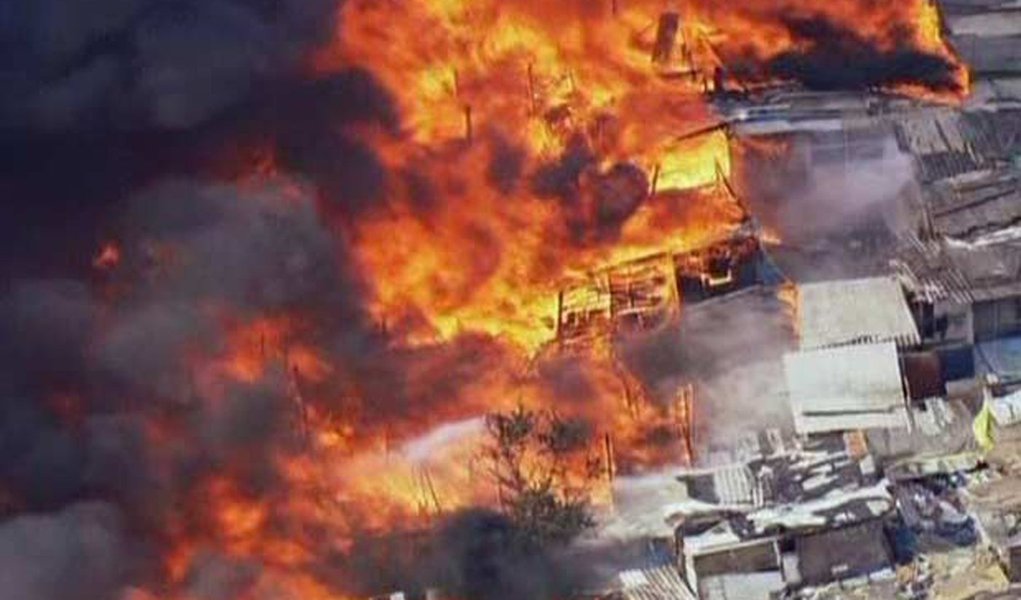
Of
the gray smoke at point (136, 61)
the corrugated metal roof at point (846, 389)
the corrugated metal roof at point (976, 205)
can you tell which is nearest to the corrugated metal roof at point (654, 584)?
the corrugated metal roof at point (846, 389)

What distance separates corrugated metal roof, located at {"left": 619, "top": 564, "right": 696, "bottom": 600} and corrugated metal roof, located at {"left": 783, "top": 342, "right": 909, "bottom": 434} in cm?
361

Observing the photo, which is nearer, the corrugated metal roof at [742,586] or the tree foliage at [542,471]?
the corrugated metal roof at [742,586]

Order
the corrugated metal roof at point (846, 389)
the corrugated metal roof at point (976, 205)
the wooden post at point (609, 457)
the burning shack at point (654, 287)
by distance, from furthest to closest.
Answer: the corrugated metal roof at point (976, 205) < the burning shack at point (654, 287) < the corrugated metal roof at point (846, 389) < the wooden post at point (609, 457)

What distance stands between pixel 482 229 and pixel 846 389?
24.7 ft

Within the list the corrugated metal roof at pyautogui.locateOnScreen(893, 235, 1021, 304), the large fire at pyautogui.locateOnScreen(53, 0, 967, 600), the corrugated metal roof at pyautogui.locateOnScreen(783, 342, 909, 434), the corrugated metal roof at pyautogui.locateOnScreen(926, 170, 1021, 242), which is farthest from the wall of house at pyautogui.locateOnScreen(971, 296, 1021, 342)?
the large fire at pyautogui.locateOnScreen(53, 0, 967, 600)

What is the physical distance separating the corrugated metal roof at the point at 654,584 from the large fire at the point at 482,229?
1.91m

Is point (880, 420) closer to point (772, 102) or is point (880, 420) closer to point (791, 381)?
point (791, 381)

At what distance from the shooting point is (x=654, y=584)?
3023 cm

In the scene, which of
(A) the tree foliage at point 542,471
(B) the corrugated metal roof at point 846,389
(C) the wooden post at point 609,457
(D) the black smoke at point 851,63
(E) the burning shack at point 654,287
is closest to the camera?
(A) the tree foliage at point 542,471

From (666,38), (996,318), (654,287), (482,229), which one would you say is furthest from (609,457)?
(666,38)

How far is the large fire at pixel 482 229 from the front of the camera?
32438mm

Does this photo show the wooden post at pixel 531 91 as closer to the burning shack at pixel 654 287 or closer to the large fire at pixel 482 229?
the large fire at pixel 482 229

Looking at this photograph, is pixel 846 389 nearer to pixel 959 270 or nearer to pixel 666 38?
pixel 959 270

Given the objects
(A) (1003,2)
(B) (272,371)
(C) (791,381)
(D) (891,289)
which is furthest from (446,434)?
(A) (1003,2)
